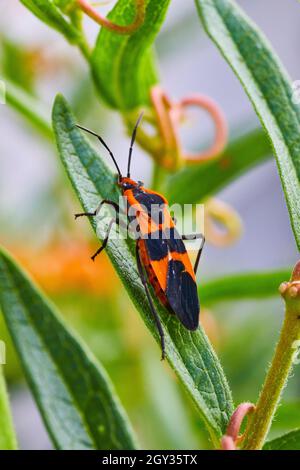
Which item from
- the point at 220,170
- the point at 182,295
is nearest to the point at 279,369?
the point at 182,295

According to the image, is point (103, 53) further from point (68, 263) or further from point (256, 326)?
point (256, 326)

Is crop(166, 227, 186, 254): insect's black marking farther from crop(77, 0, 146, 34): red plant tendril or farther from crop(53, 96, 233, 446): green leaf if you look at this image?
crop(77, 0, 146, 34): red plant tendril

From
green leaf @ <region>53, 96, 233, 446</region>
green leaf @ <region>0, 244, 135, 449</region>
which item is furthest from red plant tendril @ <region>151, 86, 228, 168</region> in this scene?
green leaf @ <region>0, 244, 135, 449</region>

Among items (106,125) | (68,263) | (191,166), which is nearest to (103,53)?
(191,166)

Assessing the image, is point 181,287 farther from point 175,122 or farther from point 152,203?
point 175,122

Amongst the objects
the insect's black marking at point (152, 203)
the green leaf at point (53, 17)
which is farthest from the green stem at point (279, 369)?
the green leaf at point (53, 17)

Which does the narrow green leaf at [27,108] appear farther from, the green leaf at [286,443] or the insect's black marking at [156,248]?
the green leaf at [286,443]
